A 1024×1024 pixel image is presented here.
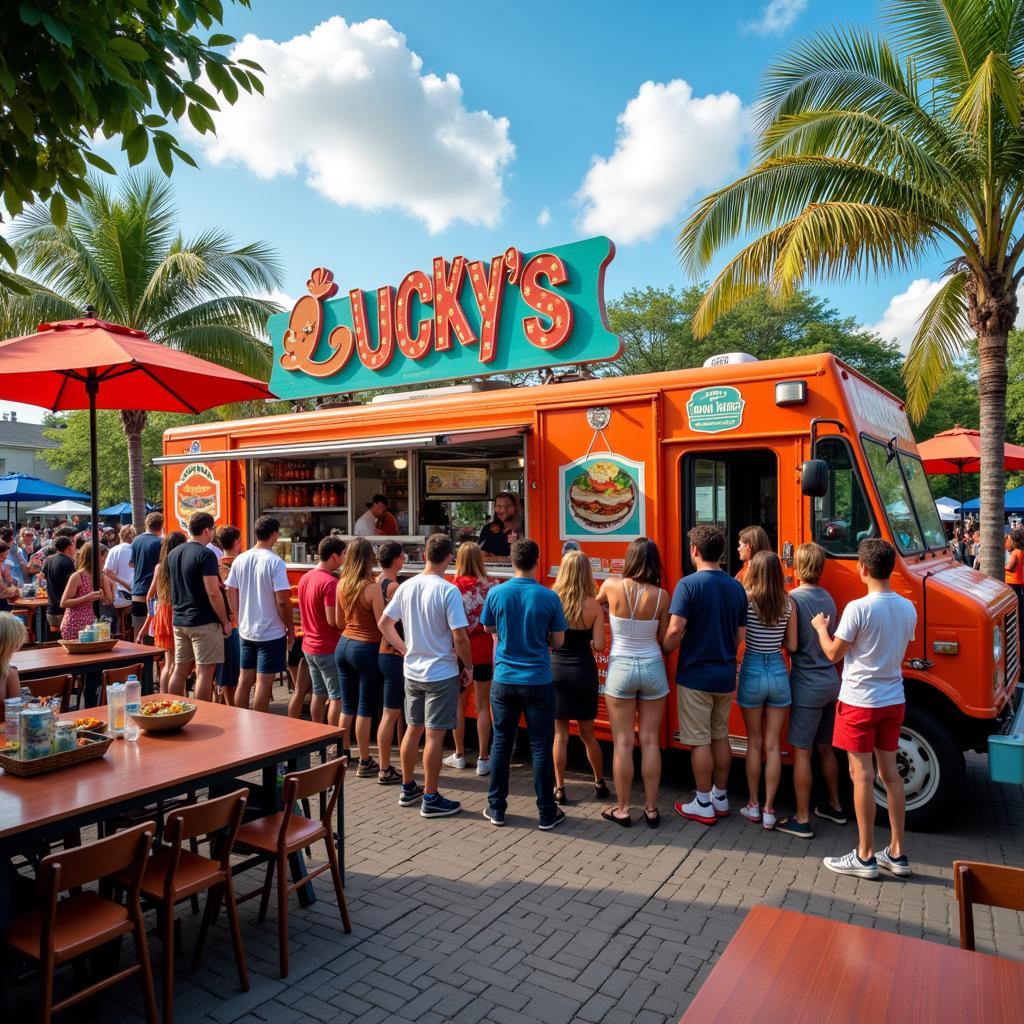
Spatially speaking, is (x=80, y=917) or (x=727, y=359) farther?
(x=727, y=359)

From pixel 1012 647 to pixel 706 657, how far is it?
241cm

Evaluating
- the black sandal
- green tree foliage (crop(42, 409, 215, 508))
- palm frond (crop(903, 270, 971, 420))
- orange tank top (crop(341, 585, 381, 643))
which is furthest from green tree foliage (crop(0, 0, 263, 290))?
green tree foliage (crop(42, 409, 215, 508))

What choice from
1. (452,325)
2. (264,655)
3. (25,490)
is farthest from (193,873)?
(25,490)

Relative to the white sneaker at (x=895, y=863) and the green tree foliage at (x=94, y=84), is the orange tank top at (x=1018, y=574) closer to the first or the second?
the white sneaker at (x=895, y=863)

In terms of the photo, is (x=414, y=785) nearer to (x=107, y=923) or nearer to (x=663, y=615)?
(x=663, y=615)

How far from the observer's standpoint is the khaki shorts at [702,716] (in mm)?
5180

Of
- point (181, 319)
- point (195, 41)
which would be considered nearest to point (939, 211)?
point (195, 41)

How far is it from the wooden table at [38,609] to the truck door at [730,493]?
9.32 meters

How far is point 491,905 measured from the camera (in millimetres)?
4168

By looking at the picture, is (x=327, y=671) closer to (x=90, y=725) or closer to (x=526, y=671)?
(x=526, y=671)

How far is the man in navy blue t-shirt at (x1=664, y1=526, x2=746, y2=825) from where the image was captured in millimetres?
5074

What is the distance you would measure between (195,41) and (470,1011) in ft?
14.6

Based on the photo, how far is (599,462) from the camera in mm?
6051

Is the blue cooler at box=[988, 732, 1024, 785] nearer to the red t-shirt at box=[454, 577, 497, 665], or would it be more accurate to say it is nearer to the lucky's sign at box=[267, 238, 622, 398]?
the red t-shirt at box=[454, 577, 497, 665]
